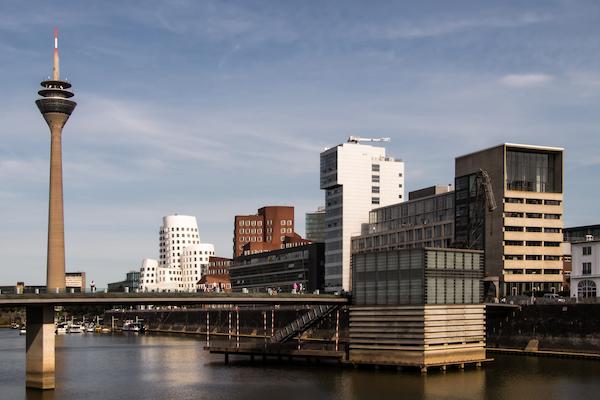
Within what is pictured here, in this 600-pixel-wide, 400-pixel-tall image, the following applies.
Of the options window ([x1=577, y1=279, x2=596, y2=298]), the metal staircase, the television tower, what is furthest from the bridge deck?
window ([x1=577, y1=279, x2=596, y2=298])

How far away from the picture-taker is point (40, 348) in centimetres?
11156

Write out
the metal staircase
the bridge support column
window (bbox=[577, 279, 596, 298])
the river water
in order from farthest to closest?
window (bbox=[577, 279, 596, 298])
the metal staircase
the bridge support column
the river water

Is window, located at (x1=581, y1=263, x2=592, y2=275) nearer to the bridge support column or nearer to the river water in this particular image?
the river water

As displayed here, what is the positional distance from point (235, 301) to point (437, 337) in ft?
98.5

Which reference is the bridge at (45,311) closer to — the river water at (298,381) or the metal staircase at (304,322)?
the river water at (298,381)

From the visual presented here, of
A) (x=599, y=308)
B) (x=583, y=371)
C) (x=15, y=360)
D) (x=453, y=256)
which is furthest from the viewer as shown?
(x=15, y=360)

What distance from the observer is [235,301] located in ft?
429

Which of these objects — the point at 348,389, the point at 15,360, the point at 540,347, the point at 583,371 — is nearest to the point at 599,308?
the point at 540,347

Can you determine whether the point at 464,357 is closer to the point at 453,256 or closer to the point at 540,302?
the point at 453,256

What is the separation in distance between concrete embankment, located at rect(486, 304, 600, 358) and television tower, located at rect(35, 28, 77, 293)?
7905 centimetres

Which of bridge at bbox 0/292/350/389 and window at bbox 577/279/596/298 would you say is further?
window at bbox 577/279/596/298

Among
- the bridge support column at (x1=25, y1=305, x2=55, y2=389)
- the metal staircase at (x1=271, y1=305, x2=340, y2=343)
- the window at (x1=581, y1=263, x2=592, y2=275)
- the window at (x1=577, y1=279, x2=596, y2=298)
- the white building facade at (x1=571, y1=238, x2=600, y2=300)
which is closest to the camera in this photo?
the bridge support column at (x1=25, y1=305, x2=55, y2=389)

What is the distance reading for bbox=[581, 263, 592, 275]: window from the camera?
577 ft

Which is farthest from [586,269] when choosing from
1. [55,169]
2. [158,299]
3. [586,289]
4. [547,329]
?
[55,169]
